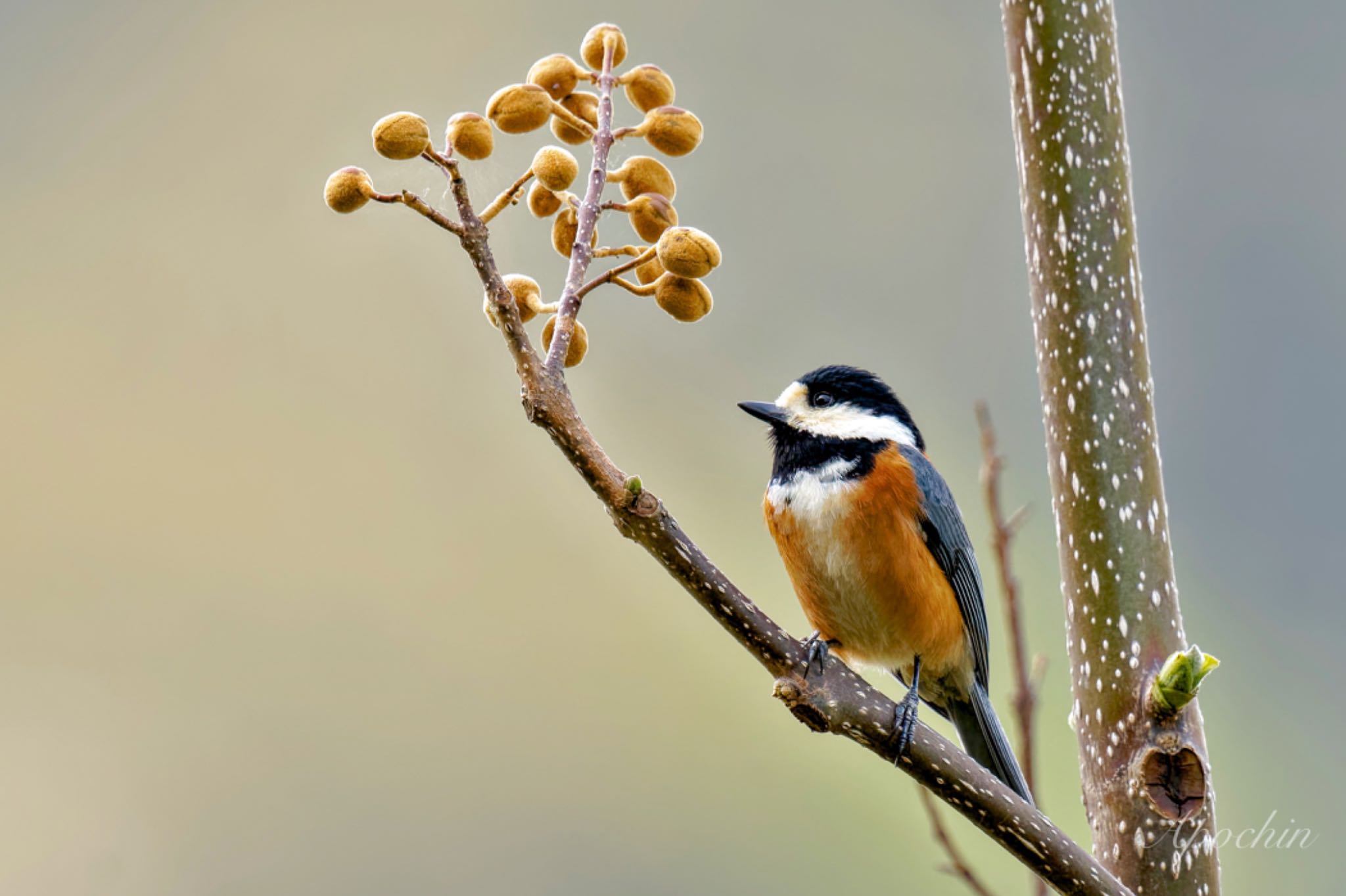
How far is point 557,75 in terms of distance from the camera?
1.71 m

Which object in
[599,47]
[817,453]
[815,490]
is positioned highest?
[817,453]

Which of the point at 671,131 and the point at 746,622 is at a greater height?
the point at 671,131

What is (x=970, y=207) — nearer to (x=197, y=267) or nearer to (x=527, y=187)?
(x=197, y=267)

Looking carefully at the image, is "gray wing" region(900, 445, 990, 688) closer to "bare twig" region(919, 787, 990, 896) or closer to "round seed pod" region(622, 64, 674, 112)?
"bare twig" region(919, 787, 990, 896)

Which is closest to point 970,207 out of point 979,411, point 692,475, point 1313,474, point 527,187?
point 1313,474

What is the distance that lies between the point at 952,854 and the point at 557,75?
1.37m

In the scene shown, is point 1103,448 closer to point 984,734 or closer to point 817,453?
point 817,453

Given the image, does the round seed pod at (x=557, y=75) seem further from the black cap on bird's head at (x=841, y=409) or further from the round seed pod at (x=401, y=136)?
the black cap on bird's head at (x=841, y=409)

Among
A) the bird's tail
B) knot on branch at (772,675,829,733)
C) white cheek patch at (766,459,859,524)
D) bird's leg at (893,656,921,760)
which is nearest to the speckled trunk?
bird's leg at (893,656,921,760)

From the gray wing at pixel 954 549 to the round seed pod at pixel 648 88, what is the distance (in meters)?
1.51

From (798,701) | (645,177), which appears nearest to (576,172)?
(645,177)

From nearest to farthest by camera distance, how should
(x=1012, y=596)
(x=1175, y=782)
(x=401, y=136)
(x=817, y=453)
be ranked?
1. (x=401, y=136)
2. (x=1175, y=782)
3. (x=1012, y=596)
4. (x=817, y=453)

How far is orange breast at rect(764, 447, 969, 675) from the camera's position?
9.92ft

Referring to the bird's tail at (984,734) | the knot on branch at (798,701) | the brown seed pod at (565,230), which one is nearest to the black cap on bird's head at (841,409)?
the bird's tail at (984,734)
